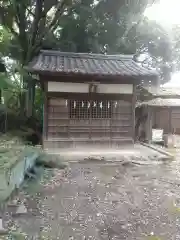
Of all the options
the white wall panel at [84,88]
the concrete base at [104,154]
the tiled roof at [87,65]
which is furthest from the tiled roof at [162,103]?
the concrete base at [104,154]

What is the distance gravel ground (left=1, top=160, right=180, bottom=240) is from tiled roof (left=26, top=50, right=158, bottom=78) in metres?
3.87

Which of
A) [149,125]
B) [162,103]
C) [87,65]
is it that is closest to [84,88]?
[87,65]

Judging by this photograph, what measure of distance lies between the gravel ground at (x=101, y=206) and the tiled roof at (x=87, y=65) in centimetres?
387

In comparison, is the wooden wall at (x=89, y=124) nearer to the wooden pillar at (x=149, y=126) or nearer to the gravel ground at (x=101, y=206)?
the gravel ground at (x=101, y=206)

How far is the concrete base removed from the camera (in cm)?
1003

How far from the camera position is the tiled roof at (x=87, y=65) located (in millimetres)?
10765

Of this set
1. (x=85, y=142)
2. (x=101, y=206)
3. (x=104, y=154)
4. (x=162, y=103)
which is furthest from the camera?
(x=162, y=103)

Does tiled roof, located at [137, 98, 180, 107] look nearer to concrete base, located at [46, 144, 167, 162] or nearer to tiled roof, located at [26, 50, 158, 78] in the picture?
tiled roof, located at [26, 50, 158, 78]

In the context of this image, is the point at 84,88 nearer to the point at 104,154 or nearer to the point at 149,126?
the point at 104,154

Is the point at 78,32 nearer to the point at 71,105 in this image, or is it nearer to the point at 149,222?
the point at 71,105

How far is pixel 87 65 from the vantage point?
12094 millimetres

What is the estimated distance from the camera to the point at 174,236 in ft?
13.6

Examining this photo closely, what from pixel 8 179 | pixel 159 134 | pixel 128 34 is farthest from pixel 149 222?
pixel 159 134

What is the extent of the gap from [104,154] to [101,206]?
5.06 m
